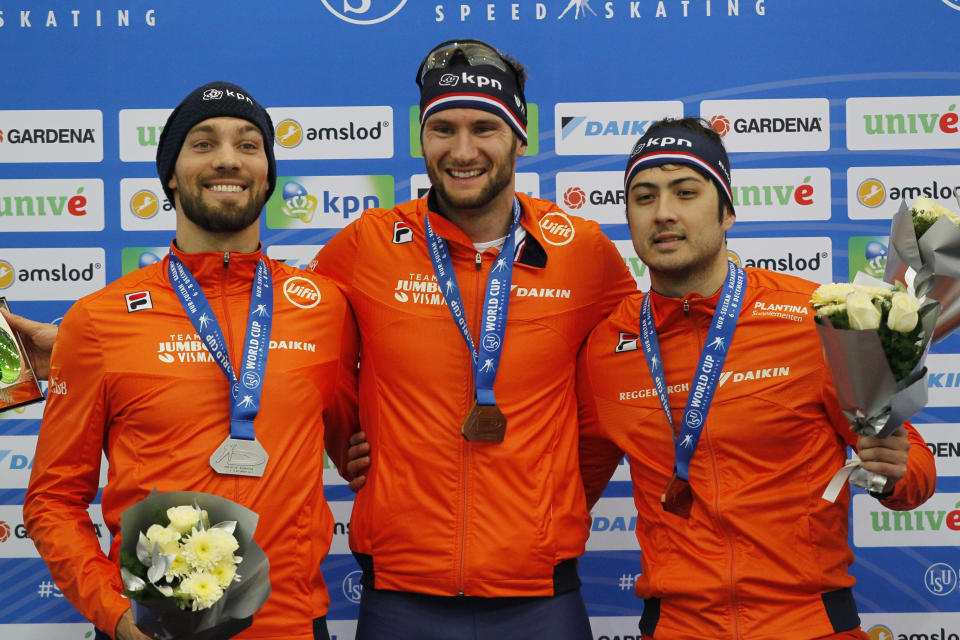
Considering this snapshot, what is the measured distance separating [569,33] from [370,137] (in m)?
0.89

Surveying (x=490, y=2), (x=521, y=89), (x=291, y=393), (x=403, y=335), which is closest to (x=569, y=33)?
(x=490, y=2)

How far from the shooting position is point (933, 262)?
2221 mm

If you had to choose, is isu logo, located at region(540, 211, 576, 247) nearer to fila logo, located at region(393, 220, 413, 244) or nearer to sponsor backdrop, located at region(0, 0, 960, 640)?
fila logo, located at region(393, 220, 413, 244)

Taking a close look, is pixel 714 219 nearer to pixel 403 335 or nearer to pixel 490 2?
pixel 403 335

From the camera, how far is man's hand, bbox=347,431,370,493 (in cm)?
276

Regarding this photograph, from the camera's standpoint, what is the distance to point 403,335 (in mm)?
2746

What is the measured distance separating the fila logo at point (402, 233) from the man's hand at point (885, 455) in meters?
1.41

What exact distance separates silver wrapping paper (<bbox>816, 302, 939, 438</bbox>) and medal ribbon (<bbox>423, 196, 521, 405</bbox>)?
0.90m

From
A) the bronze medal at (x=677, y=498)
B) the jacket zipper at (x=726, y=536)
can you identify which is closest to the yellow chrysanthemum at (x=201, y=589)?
the bronze medal at (x=677, y=498)

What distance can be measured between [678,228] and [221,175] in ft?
4.32

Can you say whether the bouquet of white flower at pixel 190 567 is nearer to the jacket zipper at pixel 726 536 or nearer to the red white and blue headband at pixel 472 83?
the jacket zipper at pixel 726 536

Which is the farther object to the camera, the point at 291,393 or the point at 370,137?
the point at 370,137

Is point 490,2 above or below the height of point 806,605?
above

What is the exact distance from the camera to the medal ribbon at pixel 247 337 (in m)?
2.48
